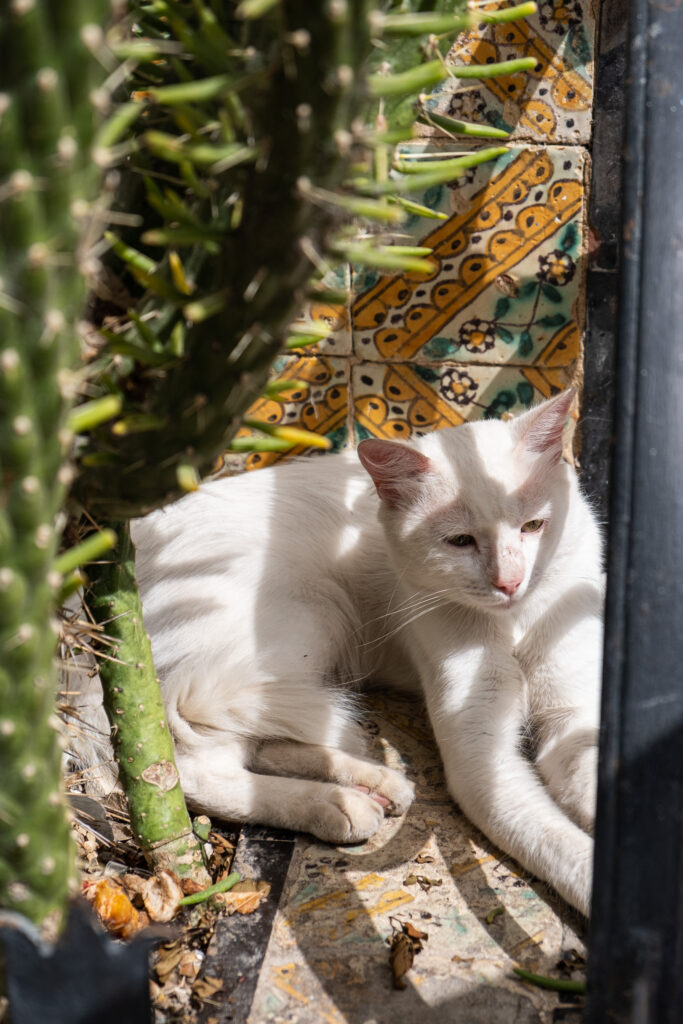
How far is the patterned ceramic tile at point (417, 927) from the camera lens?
125cm

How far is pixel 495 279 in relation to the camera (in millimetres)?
2145

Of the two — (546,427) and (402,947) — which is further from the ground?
(546,427)

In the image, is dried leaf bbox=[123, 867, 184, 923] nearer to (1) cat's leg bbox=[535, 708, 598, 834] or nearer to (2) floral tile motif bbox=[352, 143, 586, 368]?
(1) cat's leg bbox=[535, 708, 598, 834]

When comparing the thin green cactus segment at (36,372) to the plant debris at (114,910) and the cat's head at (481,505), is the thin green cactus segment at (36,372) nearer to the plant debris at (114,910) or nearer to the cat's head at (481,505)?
the plant debris at (114,910)

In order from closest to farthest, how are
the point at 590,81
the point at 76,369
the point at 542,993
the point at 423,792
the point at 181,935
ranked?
1. the point at 76,369
2. the point at 542,993
3. the point at 181,935
4. the point at 423,792
5. the point at 590,81

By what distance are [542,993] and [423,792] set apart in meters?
0.54

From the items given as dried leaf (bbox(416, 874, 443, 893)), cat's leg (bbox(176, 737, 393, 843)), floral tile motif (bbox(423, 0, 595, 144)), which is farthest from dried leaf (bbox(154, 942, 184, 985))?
floral tile motif (bbox(423, 0, 595, 144))

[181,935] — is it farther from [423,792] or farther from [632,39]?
[632,39]

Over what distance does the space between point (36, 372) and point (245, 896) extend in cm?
107

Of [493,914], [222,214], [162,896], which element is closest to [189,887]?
[162,896]

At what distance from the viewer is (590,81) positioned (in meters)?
2.00

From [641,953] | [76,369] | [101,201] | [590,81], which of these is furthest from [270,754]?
[590,81]

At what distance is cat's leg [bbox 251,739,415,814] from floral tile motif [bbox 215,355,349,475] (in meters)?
0.79

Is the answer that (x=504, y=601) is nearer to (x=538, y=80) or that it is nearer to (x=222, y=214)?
(x=222, y=214)
